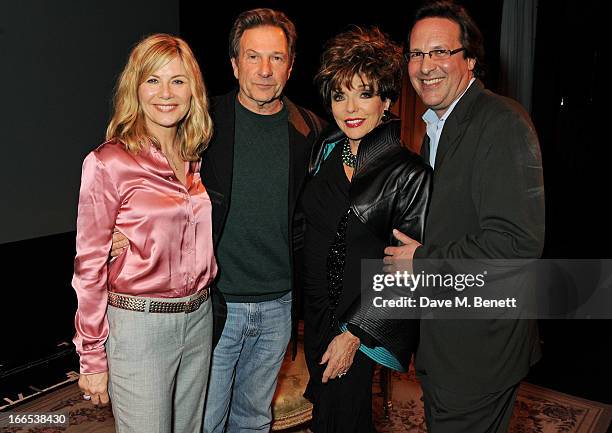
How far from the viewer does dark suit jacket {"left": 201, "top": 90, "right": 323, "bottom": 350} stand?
205 cm

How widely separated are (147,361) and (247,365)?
630 millimetres

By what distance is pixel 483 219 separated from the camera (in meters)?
1.63

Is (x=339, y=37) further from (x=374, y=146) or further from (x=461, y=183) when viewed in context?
(x=461, y=183)

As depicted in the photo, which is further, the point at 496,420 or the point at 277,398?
the point at 277,398

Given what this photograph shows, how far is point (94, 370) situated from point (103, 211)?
0.47 meters

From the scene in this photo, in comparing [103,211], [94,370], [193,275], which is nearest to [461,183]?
[193,275]

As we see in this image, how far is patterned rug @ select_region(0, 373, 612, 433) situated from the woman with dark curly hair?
51.3 inches

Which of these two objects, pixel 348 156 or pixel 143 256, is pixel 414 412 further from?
pixel 143 256

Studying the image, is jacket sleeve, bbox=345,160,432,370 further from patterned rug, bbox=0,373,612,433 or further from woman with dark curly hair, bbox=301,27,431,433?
patterned rug, bbox=0,373,612,433

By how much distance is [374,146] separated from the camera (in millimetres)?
1829

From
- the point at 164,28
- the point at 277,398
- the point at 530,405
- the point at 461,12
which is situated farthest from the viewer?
the point at 164,28

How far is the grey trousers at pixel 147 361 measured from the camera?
5.65 ft

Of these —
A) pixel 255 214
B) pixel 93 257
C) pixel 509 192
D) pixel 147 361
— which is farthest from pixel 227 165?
pixel 509 192

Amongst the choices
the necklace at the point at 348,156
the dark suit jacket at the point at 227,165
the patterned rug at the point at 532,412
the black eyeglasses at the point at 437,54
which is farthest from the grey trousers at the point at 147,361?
the patterned rug at the point at 532,412
